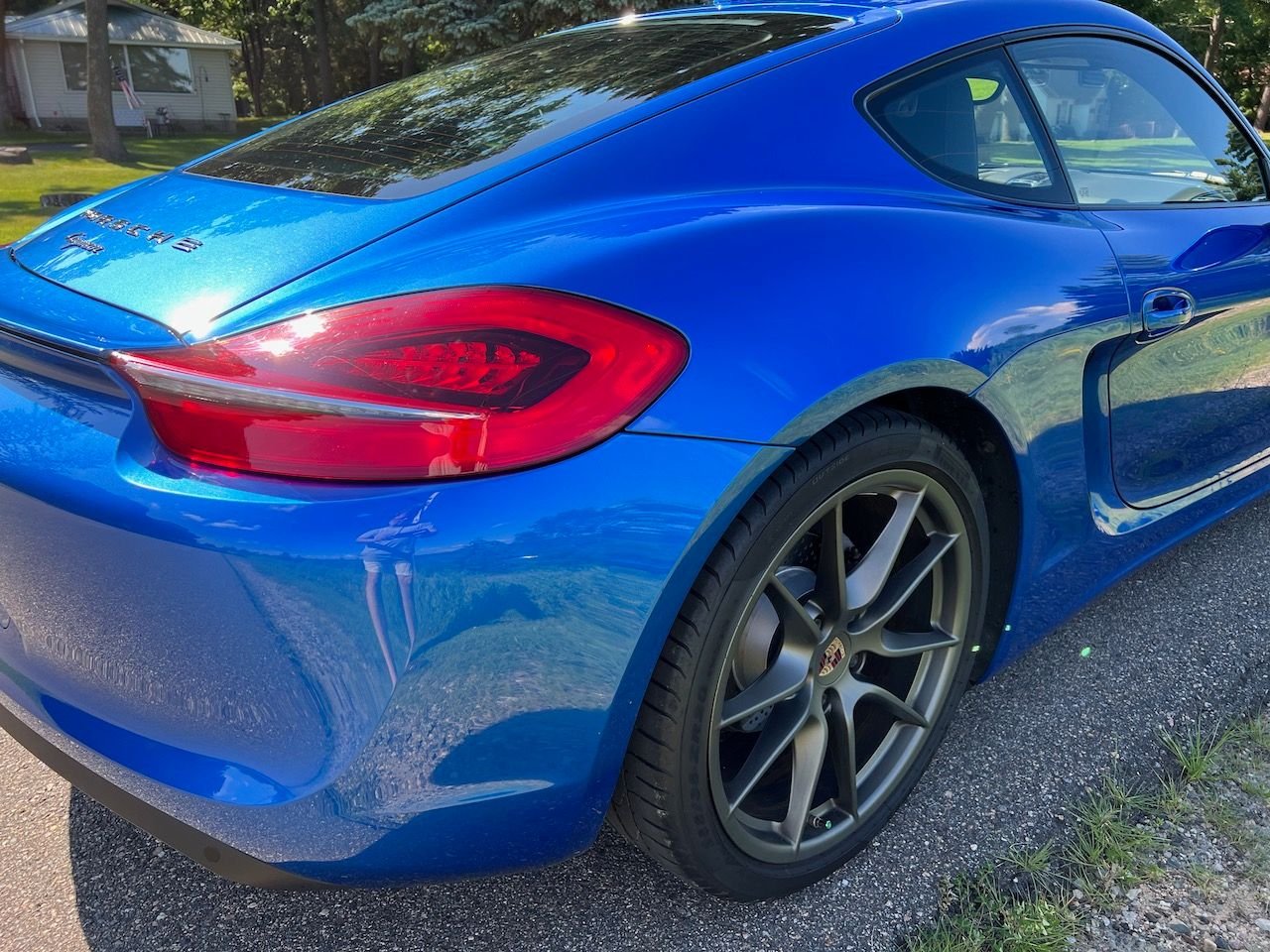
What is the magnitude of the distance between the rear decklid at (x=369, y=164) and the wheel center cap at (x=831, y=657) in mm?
954

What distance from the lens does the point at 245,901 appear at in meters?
1.85

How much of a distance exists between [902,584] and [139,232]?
1.44 meters

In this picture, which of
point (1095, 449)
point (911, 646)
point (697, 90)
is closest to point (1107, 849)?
point (911, 646)

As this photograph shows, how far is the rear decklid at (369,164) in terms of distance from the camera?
1.44 m

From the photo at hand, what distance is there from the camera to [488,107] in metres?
1.98

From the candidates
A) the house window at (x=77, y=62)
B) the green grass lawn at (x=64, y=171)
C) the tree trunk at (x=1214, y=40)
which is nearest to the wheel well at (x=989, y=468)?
the green grass lawn at (x=64, y=171)

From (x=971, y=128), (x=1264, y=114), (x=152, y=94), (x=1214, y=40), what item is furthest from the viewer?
(x=152, y=94)

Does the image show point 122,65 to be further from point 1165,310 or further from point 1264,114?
point 1165,310

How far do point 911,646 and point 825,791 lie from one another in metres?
0.32

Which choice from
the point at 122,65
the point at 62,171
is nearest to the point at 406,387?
the point at 62,171

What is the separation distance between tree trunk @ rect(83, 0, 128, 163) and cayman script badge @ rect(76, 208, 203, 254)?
18880mm

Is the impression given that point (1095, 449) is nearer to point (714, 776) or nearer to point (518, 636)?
point (714, 776)

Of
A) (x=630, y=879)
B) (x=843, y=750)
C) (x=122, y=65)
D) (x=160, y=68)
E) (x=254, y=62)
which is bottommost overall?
(x=254, y=62)

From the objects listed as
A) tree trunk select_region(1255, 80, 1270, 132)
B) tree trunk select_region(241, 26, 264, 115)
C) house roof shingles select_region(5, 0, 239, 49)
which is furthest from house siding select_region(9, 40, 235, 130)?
tree trunk select_region(1255, 80, 1270, 132)
